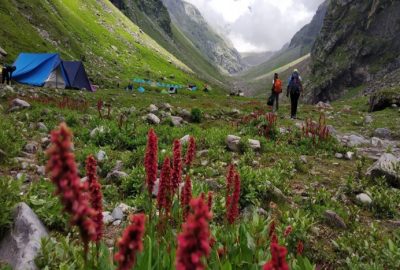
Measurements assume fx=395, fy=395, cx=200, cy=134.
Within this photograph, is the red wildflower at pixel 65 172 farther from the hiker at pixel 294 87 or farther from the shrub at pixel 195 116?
the hiker at pixel 294 87

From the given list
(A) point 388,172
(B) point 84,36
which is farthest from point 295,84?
(B) point 84,36

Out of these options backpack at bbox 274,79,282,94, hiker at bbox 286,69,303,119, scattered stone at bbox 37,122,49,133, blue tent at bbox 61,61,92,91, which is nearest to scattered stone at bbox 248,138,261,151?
scattered stone at bbox 37,122,49,133

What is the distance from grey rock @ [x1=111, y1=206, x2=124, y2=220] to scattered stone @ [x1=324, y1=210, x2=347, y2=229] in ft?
13.9

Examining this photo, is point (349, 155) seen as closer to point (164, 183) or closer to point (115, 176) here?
point (115, 176)

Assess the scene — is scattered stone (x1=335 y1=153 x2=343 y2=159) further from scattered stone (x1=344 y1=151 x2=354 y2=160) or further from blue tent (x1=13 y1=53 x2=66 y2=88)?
blue tent (x1=13 y1=53 x2=66 y2=88)

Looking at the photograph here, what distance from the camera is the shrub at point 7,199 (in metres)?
5.77

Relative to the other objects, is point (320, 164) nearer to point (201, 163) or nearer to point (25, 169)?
point (201, 163)

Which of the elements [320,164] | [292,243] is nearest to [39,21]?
[320,164]

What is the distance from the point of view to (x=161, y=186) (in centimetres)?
427

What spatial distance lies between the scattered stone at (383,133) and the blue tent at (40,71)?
104 ft

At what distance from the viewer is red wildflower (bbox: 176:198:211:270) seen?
1.99 m

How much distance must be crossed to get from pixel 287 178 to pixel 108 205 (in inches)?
198

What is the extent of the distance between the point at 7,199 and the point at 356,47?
12985cm

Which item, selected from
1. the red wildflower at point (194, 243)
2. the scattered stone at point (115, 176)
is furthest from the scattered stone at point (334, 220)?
the red wildflower at point (194, 243)
